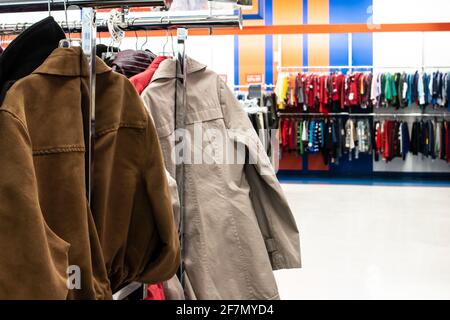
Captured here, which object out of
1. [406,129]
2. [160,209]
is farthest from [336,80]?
[160,209]

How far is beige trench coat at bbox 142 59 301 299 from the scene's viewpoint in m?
1.79

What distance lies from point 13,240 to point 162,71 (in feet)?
3.47

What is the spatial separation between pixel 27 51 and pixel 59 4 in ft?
2.87

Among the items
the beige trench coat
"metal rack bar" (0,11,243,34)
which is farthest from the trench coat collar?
"metal rack bar" (0,11,243,34)

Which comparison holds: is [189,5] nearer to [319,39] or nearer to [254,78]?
[254,78]

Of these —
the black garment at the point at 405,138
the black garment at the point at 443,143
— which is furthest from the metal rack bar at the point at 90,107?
the black garment at the point at 443,143

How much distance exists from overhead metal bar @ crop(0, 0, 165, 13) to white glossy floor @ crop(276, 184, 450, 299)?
245cm

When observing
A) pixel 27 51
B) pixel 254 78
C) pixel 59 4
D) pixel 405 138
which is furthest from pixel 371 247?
pixel 254 78

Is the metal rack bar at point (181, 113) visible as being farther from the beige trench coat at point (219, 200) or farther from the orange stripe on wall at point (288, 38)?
the orange stripe on wall at point (288, 38)

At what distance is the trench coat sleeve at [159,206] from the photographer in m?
1.24

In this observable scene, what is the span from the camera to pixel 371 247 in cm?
490

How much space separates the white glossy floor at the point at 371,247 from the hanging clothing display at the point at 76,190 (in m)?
2.55

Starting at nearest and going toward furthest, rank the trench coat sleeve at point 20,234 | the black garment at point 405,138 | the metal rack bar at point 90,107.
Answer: the trench coat sleeve at point 20,234
the metal rack bar at point 90,107
the black garment at point 405,138
